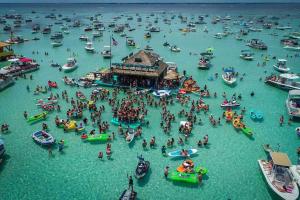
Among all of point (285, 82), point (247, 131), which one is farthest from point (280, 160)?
point (285, 82)

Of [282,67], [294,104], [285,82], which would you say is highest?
[282,67]

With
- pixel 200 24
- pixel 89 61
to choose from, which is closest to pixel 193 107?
pixel 89 61

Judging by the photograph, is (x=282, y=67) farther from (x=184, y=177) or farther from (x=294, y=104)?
(x=184, y=177)

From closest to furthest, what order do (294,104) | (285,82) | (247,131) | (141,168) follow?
1. (141,168)
2. (247,131)
3. (294,104)
4. (285,82)

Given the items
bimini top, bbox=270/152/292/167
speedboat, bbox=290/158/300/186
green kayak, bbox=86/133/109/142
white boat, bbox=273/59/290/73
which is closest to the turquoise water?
green kayak, bbox=86/133/109/142

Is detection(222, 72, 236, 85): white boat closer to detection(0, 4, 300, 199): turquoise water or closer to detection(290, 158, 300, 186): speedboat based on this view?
detection(0, 4, 300, 199): turquoise water

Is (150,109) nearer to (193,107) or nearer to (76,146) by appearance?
(193,107)

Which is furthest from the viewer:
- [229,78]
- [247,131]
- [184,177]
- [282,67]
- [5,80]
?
[282,67]
